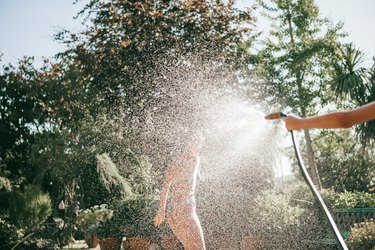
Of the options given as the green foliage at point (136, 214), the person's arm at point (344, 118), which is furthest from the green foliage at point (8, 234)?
the person's arm at point (344, 118)

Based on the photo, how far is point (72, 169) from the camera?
12039 millimetres

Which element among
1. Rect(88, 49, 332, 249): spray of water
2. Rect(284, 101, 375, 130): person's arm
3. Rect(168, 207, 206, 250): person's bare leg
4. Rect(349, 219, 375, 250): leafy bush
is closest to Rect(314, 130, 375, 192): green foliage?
Rect(88, 49, 332, 249): spray of water

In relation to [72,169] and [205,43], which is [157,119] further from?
[72,169]

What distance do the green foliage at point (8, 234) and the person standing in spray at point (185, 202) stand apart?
7.26 metres

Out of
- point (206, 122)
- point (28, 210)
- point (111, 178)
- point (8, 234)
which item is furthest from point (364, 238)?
point (111, 178)

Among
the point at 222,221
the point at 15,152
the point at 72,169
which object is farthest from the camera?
the point at 15,152

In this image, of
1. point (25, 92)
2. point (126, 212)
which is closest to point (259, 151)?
point (126, 212)

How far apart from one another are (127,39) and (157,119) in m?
2.22

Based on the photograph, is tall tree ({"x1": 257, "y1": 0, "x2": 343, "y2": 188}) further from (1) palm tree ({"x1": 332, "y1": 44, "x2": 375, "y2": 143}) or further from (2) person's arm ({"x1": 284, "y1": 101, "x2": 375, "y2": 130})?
(2) person's arm ({"x1": 284, "y1": 101, "x2": 375, "y2": 130})

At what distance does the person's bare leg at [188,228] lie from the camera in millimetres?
3166

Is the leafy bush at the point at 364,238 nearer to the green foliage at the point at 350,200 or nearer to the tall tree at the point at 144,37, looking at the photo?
the green foliage at the point at 350,200

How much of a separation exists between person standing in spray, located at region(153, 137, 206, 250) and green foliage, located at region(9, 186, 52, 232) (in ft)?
25.4

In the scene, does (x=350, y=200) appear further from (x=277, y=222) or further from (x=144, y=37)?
(x=144, y=37)

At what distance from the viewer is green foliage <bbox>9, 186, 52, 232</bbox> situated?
9.62m
